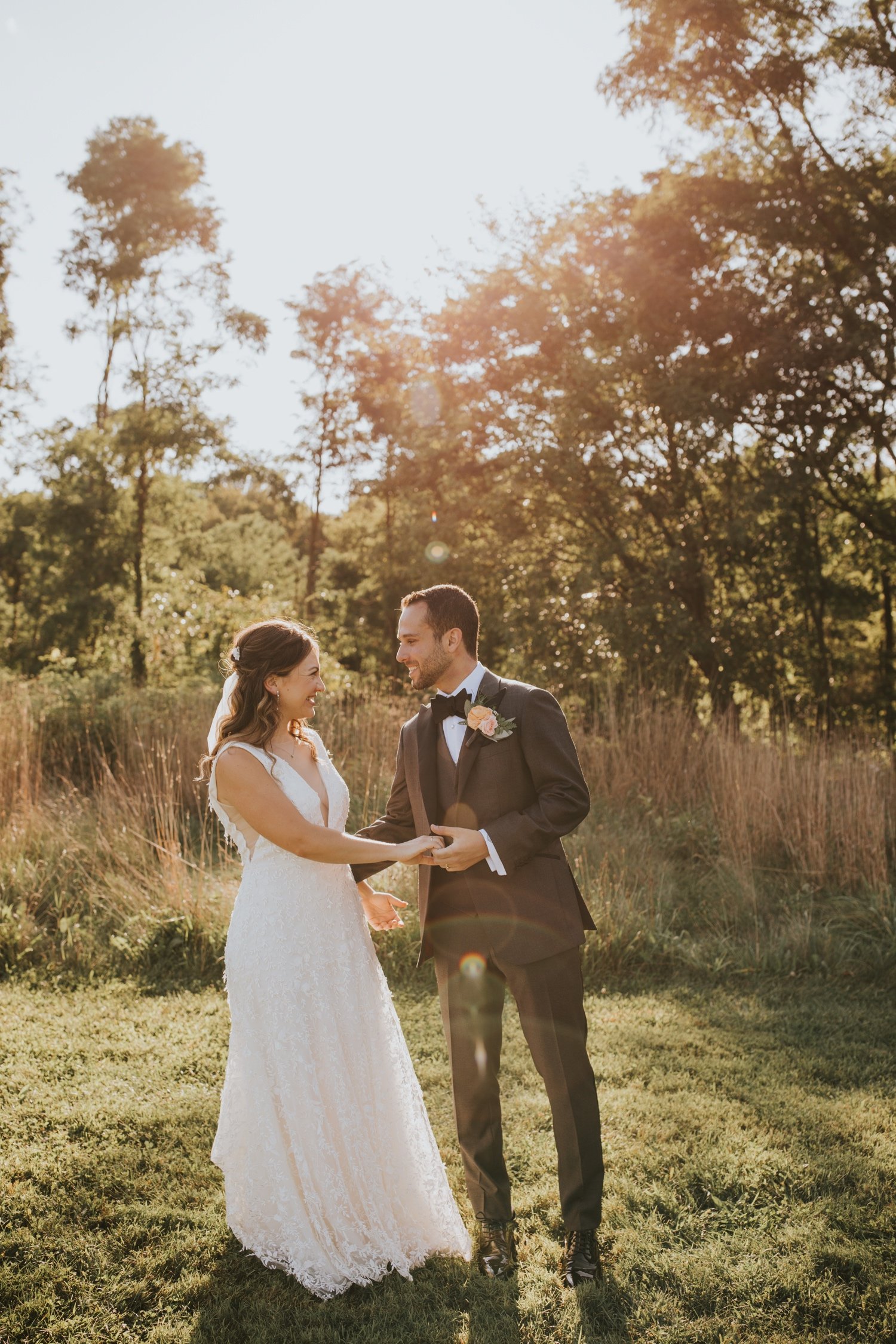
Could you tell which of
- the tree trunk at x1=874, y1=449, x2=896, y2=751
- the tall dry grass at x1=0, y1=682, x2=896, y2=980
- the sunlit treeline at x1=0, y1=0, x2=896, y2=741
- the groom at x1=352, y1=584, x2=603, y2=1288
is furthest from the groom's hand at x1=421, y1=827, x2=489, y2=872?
the tree trunk at x1=874, y1=449, x2=896, y2=751

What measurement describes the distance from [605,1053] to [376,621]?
18523mm

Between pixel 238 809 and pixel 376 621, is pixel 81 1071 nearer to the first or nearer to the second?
pixel 238 809

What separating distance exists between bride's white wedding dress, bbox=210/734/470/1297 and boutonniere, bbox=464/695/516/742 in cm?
60

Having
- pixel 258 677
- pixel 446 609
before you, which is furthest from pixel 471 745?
pixel 258 677

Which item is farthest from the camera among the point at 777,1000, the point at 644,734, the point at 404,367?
the point at 404,367

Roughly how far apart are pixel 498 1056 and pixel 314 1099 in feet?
2.14

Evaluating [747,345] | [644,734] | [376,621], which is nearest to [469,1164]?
[644,734]

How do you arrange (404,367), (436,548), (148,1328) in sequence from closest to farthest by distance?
1. (148,1328)
2. (436,548)
3. (404,367)

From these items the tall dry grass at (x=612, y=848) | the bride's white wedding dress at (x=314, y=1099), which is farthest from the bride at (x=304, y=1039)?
the tall dry grass at (x=612, y=848)

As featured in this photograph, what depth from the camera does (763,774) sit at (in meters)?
8.05

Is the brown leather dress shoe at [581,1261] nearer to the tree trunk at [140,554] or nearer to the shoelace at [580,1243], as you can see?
the shoelace at [580,1243]

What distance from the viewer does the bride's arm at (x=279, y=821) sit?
2.99 meters

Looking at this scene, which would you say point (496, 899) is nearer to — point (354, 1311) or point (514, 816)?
point (514, 816)

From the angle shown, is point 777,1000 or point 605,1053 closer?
point 605,1053
